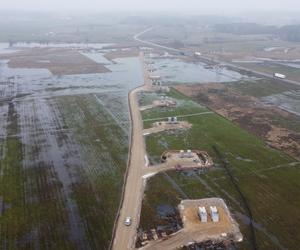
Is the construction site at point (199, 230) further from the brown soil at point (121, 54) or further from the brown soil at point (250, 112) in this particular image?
the brown soil at point (121, 54)

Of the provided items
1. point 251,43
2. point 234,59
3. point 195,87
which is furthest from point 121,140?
point 251,43

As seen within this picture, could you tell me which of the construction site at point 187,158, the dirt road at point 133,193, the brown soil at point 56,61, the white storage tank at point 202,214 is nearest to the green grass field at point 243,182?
the dirt road at point 133,193

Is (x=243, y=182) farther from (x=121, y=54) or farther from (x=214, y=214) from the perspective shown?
(x=121, y=54)

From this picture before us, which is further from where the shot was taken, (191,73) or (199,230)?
(191,73)

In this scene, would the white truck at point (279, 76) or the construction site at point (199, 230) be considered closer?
the construction site at point (199, 230)

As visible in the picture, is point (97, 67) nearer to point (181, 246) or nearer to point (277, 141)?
point (277, 141)

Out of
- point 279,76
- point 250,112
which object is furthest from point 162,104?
point 279,76

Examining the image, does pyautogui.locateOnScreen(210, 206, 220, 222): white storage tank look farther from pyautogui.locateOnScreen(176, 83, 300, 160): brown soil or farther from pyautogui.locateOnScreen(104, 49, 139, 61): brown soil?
pyautogui.locateOnScreen(104, 49, 139, 61): brown soil

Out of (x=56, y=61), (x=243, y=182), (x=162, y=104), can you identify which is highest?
(x=162, y=104)
